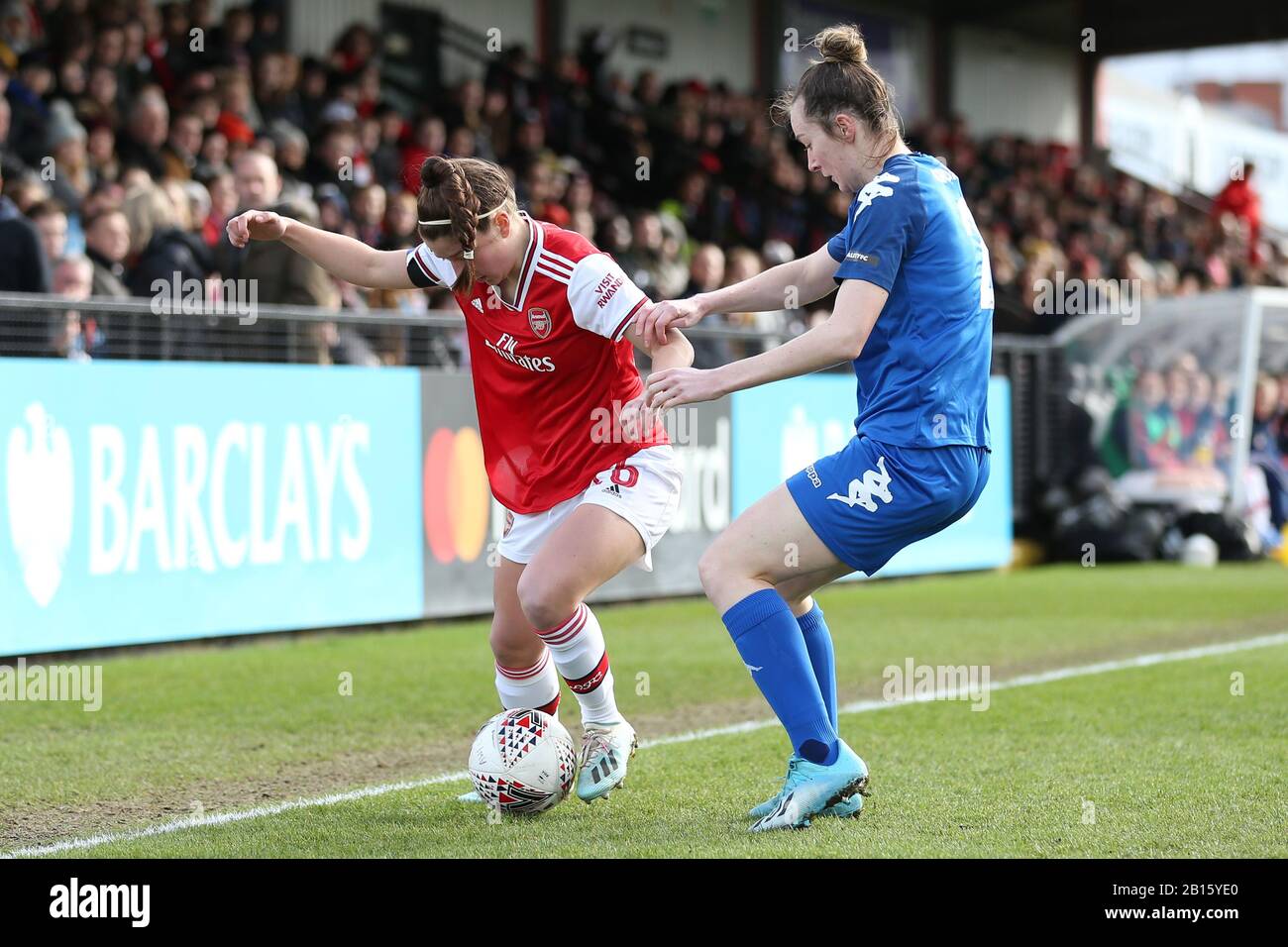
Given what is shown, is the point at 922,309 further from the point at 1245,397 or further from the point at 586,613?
the point at 1245,397

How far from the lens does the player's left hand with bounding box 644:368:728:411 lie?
4438 millimetres

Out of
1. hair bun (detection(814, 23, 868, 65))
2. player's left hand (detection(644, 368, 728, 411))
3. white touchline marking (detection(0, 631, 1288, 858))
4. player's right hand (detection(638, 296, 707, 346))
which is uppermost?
hair bun (detection(814, 23, 868, 65))

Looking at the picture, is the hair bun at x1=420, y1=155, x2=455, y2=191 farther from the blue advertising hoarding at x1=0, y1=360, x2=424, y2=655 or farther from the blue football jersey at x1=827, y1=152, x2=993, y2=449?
the blue advertising hoarding at x1=0, y1=360, x2=424, y2=655

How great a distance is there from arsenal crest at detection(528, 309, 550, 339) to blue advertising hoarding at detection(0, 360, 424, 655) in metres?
4.03

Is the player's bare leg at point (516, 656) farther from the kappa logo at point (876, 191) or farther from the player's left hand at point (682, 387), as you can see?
the kappa logo at point (876, 191)

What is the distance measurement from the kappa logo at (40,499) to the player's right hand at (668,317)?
4.47 m

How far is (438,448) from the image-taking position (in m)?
10.4

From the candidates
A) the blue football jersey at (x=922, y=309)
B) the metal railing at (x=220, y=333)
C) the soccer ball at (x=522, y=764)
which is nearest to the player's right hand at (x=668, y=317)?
the blue football jersey at (x=922, y=309)

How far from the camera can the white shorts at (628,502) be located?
5.22m

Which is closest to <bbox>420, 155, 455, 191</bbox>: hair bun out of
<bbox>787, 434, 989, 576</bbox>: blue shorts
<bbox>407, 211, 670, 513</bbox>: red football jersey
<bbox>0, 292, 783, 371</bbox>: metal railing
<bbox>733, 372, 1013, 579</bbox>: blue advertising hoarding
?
<bbox>407, 211, 670, 513</bbox>: red football jersey

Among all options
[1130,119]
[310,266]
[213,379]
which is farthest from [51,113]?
[1130,119]

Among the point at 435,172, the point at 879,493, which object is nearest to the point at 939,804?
the point at 879,493

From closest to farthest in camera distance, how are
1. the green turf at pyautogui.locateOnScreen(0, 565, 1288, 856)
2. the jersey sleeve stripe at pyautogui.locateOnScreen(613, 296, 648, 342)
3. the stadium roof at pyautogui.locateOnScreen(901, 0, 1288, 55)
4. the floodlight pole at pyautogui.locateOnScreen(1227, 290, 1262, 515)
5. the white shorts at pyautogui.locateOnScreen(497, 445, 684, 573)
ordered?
the green turf at pyautogui.locateOnScreen(0, 565, 1288, 856) < the jersey sleeve stripe at pyautogui.locateOnScreen(613, 296, 648, 342) < the white shorts at pyautogui.locateOnScreen(497, 445, 684, 573) < the floodlight pole at pyautogui.locateOnScreen(1227, 290, 1262, 515) < the stadium roof at pyautogui.locateOnScreen(901, 0, 1288, 55)

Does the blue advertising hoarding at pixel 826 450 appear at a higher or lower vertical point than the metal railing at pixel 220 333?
lower
